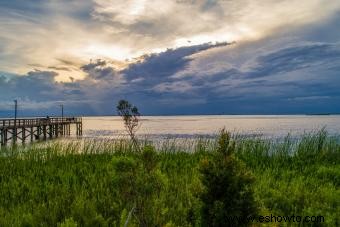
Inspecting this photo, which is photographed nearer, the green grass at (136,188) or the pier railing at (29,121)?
the green grass at (136,188)

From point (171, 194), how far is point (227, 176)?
5444 millimetres

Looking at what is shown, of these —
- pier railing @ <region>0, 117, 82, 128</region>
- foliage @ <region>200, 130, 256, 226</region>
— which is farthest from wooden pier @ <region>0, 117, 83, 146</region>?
foliage @ <region>200, 130, 256, 226</region>

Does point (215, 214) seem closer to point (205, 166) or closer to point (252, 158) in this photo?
point (205, 166)

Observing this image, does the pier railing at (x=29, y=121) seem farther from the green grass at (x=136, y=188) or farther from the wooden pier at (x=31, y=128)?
the green grass at (x=136, y=188)

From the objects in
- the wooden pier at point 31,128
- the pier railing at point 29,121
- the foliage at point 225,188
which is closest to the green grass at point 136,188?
the foliage at point 225,188

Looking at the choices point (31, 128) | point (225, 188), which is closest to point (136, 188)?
point (225, 188)

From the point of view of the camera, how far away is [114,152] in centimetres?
1752

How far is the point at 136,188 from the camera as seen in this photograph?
4023 mm

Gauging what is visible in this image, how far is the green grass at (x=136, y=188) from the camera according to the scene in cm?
641

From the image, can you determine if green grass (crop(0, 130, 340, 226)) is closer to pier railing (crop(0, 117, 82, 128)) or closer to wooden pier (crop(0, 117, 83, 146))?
wooden pier (crop(0, 117, 83, 146))

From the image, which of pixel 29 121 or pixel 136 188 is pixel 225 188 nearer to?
pixel 136 188

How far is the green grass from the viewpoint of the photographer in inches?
252

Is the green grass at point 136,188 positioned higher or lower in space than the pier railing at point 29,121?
lower

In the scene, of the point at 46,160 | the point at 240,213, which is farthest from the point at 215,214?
the point at 46,160
